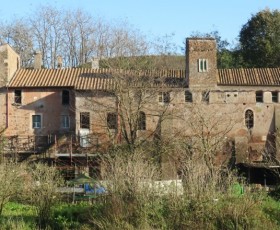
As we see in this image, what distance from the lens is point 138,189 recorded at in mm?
15930

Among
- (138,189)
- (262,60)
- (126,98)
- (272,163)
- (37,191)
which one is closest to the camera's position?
(138,189)

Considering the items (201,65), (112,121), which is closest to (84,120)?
(112,121)

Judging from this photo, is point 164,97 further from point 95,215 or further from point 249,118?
point 95,215

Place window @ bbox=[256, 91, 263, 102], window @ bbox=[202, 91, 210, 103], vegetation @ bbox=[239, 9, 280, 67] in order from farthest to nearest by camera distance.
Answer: vegetation @ bbox=[239, 9, 280, 67] → window @ bbox=[256, 91, 263, 102] → window @ bbox=[202, 91, 210, 103]

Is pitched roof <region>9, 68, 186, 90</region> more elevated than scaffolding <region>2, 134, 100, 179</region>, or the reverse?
pitched roof <region>9, 68, 186, 90</region>

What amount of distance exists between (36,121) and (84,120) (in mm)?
3818

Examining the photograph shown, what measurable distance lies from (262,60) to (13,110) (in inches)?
827

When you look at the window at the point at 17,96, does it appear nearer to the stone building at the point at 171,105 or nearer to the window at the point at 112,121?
the stone building at the point at 171,105

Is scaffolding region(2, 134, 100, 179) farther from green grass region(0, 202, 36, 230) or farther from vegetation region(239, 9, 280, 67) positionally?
vegetation region(239, 9, 280, 67)

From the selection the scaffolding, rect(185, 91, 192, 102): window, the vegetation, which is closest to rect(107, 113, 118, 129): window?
the scaffolding

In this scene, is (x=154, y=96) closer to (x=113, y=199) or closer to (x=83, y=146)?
(x=83, y=146)

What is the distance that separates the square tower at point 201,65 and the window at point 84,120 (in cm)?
727

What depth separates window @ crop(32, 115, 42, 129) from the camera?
39.3 metres

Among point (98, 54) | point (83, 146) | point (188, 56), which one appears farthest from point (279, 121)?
point (98, 54)
